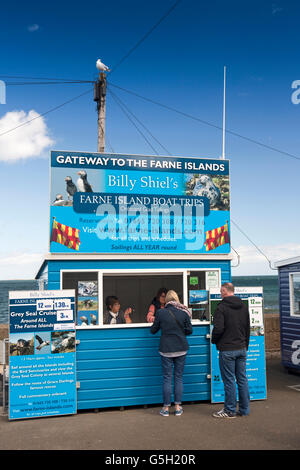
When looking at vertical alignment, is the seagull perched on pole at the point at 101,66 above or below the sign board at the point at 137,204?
above

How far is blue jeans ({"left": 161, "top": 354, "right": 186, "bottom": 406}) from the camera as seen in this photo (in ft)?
22.4

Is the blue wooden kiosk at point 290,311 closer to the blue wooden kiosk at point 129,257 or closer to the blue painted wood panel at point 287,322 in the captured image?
the blue painted wood panel at point 287,322

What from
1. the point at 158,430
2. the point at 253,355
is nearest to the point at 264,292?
the point at 253,355

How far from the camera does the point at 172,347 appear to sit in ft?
22.3

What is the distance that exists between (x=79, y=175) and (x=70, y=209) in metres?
0.57

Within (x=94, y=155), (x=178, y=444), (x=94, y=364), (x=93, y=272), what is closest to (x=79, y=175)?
(x=94, y=155)

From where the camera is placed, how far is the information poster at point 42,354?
22.4 ft

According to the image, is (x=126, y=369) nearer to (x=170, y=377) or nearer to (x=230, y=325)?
(x=170, y=377)

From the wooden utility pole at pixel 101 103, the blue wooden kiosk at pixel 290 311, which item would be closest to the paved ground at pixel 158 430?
the blue wooden kiosk at pixel 290 311

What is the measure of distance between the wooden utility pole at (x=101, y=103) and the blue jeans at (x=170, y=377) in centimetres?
665

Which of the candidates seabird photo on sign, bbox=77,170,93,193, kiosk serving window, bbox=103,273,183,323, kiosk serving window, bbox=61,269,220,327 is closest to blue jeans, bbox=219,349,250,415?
kiosk serving window, bbox=61,269,220,327

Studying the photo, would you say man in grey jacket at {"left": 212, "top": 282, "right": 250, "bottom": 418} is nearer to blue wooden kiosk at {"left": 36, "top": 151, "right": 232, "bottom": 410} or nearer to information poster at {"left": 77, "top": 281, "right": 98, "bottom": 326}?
blue wooden kiosk at {"left": 36, "top": 151, "right": 232, "bottom": 410}

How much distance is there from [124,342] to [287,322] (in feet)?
14.2
